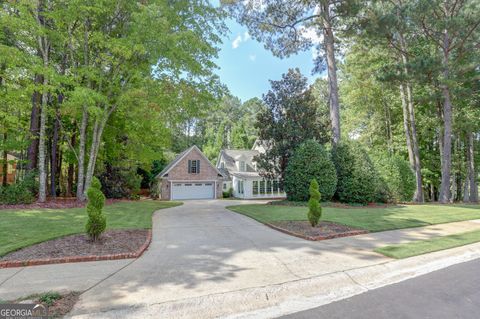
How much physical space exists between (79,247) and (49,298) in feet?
8.52

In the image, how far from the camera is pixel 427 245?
21.5 feet

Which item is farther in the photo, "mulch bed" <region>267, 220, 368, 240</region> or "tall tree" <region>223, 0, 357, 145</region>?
"tall tree" <region>223, 0, 357, 145</region>

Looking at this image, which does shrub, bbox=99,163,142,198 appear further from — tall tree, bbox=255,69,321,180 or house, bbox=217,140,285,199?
house, bbox=217,140,285,199

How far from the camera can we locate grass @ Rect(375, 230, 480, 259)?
232 inches

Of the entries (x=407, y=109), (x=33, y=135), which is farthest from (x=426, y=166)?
(x=33, y=135)

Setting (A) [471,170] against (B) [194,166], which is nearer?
(A) [471,170]

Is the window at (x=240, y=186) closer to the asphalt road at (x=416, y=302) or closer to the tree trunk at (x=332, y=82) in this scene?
the tree trunk at (x=332, y=82)

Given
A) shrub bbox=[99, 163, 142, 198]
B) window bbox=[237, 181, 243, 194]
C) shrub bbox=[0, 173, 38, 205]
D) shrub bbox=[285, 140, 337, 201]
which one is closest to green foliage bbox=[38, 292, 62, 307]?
shrub bbox=[0, 173, 38, 205]

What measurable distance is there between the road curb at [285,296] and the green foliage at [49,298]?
2.03ft

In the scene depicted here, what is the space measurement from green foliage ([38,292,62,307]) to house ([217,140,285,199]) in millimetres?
22351

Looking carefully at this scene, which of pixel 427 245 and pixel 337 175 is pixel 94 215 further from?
pixel 337 175

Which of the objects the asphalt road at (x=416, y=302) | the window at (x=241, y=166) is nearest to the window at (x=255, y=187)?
the window at (x=241, y=166)

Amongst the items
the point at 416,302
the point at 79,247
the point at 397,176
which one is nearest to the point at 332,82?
the point at 397,176

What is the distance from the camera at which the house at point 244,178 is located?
27859 mm
